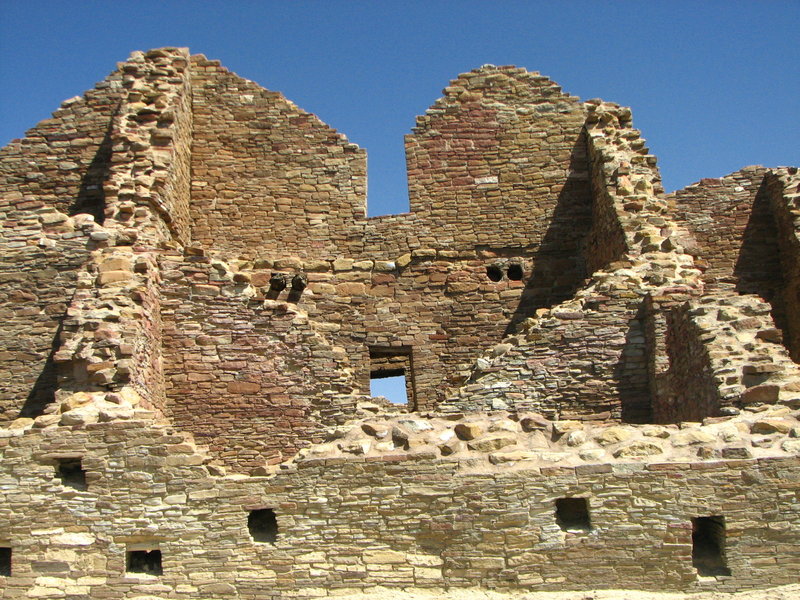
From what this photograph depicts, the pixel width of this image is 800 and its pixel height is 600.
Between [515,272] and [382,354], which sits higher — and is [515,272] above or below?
above

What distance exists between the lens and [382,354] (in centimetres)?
1469

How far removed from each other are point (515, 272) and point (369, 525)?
7.50 m

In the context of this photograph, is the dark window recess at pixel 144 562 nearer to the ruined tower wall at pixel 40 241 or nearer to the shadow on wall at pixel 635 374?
the ruined tower wall at pixel 40 241

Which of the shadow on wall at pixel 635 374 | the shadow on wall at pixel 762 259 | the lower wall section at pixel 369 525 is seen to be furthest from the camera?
the shadow on wall at pixel 762 259

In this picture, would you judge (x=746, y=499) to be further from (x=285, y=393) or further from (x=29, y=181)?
(x=29, y=181)

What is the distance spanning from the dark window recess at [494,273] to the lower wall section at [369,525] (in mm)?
6846

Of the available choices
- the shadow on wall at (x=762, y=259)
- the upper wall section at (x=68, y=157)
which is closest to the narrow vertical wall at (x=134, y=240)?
the upper wall section at (x=68, y=157)

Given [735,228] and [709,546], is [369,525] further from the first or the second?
[735,228]

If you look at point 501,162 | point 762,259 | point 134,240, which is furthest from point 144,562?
point 762,259

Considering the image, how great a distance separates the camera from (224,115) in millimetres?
16469

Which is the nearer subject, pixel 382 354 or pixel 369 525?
pixel 369 525

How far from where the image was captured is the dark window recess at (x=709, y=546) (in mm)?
8562

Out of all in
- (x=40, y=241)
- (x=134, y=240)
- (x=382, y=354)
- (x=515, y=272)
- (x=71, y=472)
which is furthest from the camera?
(x=515, y=272)

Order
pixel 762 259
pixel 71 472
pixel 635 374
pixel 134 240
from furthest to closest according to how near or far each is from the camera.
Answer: pixel 762 259, pixel 134 240, pixel 635 374, pixel 71 472
